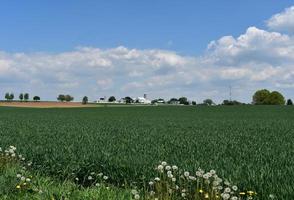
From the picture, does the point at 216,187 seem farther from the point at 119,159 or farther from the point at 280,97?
the point at 280,97

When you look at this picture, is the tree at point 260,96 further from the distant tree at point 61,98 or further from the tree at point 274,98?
the distant tree at point 61,98

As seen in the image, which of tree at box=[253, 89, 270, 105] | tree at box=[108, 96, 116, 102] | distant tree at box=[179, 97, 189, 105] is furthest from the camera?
tree at box=[253, 89, 270, 105]

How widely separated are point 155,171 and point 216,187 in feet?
9.15

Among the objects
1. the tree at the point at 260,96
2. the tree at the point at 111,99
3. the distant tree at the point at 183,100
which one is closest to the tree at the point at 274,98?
the tree at the point at 260,96

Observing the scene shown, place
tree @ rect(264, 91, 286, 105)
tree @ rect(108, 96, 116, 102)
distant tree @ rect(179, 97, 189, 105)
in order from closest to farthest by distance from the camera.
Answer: distant tree @ rect(179, 97, 189, 105) → tree @ rect(264, 91, 286, 105) → tree @ rect(108, 96, 116, 102)

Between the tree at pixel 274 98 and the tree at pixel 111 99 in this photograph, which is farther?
the tree at pixel 111 99

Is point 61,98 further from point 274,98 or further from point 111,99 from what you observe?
point 274,98

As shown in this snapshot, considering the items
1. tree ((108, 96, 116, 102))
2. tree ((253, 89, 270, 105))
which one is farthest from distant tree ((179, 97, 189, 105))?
tree ((253, 89, 270, 105))

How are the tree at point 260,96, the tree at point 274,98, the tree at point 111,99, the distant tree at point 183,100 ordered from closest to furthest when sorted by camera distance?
1. the distant tree at point 183,100
2. the tree at point 274,98
3. the tree at point 111,99
4. the tree at point 260,96

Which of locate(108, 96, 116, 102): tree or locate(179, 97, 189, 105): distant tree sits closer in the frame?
locate(179, 97, 189, 105): distant tree

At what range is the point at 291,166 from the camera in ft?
35.7

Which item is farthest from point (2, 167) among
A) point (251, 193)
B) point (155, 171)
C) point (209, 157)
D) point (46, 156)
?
point (251, 193)

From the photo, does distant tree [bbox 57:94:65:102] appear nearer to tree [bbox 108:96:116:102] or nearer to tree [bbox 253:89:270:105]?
tree [bbox 108:96:116:102]

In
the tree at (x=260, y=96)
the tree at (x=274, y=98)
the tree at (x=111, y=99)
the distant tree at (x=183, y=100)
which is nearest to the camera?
the distant tree at (x=183, y=100)
